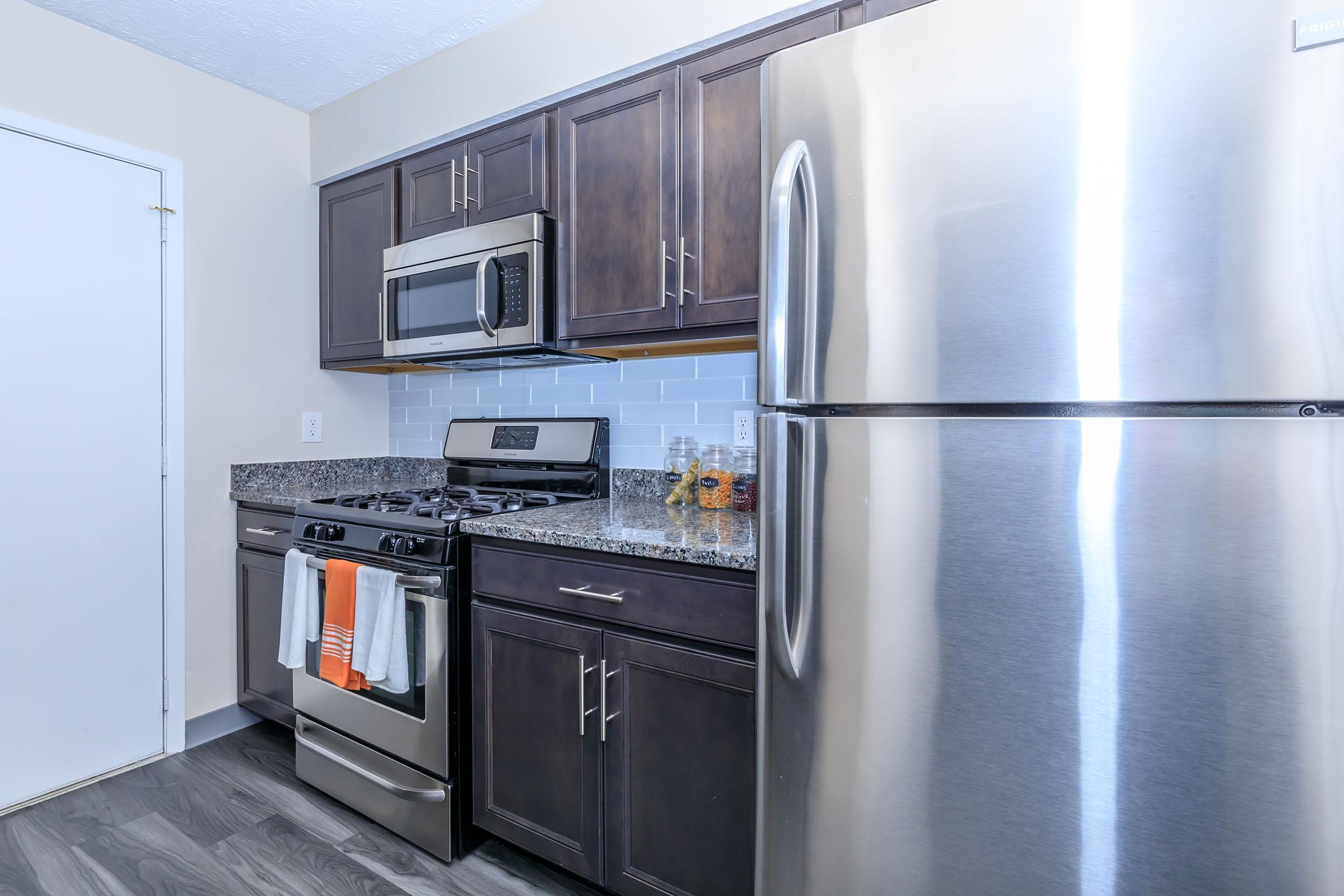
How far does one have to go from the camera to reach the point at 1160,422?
772 millimetres

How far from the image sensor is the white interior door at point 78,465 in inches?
78.9

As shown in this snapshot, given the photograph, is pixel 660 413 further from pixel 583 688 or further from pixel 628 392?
pixel 583 688

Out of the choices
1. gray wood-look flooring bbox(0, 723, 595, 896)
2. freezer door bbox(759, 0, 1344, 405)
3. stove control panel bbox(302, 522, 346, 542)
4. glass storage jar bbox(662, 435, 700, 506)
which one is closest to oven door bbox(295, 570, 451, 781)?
stove control panel bbox(302, 522, 346, 542)

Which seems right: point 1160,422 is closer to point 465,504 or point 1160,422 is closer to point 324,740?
point 465,504

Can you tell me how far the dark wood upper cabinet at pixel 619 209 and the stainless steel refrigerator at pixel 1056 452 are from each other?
2.67ft

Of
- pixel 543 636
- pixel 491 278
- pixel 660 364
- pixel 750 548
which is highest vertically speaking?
pixel 491 278

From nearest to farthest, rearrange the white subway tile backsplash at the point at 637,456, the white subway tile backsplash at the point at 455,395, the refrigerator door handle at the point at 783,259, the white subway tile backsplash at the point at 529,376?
the refrigerator door handle at the point at 783,259 → the white subway tile backsplash at the point at 637,456 → the white subway tile backsplash at the point at 529,376 → the white subway tile backsplash at the point at 455,395

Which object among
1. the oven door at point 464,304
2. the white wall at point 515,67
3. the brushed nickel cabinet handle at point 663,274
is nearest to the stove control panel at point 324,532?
the oven door at point 464,304

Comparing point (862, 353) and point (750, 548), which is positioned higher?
point (862, 353)

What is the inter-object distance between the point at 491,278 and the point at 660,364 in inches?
23.7

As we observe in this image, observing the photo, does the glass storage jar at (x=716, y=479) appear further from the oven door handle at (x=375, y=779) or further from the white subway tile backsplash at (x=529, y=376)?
the oven door handle at (x=375, y=779)

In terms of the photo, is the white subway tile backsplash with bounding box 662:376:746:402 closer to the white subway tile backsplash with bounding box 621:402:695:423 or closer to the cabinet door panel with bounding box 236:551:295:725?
the white subway tile backsplash with bounding box 621:402:695:423

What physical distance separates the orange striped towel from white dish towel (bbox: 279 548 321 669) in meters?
0.14

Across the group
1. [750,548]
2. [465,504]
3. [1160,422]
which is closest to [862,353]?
[1160,422]
